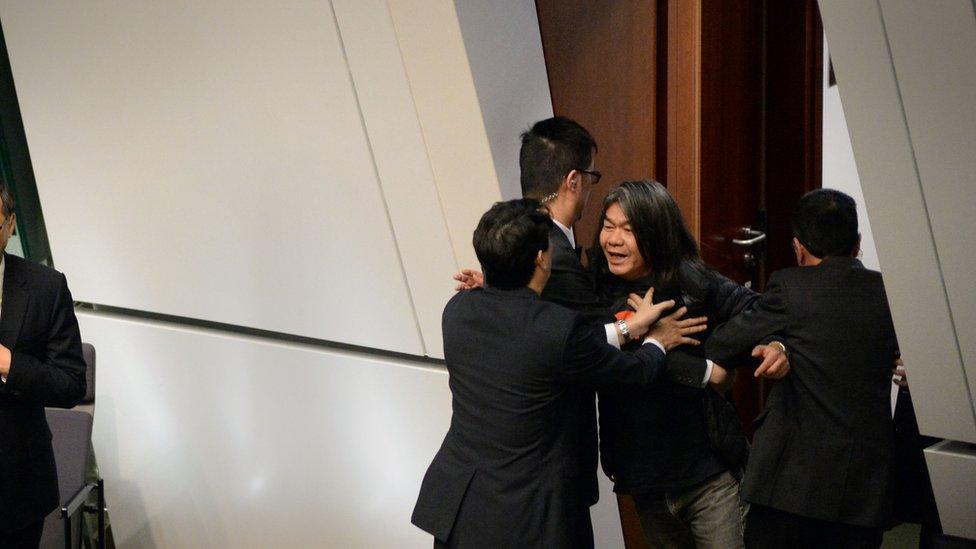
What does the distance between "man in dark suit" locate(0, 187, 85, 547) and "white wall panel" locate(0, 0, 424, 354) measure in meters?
0.80

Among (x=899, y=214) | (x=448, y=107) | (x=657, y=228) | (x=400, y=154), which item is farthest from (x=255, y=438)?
(x=899, y=214)

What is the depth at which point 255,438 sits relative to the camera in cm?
370

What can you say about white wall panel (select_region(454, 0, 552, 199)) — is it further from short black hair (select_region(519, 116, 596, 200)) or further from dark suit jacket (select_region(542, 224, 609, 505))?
dark suit jacket (select_region(542, 224, 609, 505))

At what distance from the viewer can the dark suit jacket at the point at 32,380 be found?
102 inches

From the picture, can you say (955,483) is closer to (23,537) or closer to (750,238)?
(750,238)

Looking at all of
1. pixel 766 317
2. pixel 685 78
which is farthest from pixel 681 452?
pixel 685 78

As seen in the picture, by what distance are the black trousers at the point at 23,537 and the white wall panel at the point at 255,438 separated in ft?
3.28

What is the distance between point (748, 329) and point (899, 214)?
1.44ft

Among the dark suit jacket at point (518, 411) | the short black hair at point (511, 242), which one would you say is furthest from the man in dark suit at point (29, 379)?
the short black hair at point (511, 242)

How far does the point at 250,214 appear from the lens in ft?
11.3

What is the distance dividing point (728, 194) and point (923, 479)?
4.16 feet

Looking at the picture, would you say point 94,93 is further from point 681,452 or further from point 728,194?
point 681,452

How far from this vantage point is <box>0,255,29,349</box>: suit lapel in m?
2.65

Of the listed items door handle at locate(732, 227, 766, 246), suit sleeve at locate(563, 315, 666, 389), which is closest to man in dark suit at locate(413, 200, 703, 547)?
suit sleeve at locate(563, 315, 666, 389)
